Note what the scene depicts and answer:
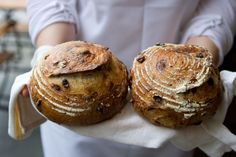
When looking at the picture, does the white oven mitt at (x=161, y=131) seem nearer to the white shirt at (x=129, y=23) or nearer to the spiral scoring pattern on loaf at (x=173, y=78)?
the spiral scoring pattern on loaf at (x=173, y=78)

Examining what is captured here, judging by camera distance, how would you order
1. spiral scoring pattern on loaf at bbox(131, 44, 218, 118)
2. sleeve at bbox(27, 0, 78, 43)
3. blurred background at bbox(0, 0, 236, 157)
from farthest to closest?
1. blurred background at bbox(0, 0, 236, 157)
2. sleeve at bbox(27, 0, 78, 43)
3. spiral scoring pattern on loaf at bbox(131, 44, 218, 118)

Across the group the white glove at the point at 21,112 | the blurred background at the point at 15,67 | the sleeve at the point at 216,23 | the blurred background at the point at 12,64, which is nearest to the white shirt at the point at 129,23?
the sleeve at the point at 216,23

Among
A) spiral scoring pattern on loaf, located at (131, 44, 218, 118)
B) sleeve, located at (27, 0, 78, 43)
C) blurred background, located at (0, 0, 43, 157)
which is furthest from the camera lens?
blurred background, located at (0, 0, 43, 157)

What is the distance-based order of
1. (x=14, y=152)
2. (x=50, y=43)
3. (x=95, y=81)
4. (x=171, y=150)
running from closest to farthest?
(x=95, y=81) < (x=50, y=43) < (x=171, y=150) < (x=14, y=152)

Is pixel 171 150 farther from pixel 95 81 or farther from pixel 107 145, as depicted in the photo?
pixel 95 81

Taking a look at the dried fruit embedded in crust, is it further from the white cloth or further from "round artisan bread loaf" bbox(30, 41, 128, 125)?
the white cloth

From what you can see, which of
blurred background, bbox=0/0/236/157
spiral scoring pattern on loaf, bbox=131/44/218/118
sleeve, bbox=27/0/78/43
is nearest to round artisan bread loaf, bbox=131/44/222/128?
spiral scoring pattern on loaf, bbox=131/44/218/118

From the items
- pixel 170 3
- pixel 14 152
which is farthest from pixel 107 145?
pixel 14 152
